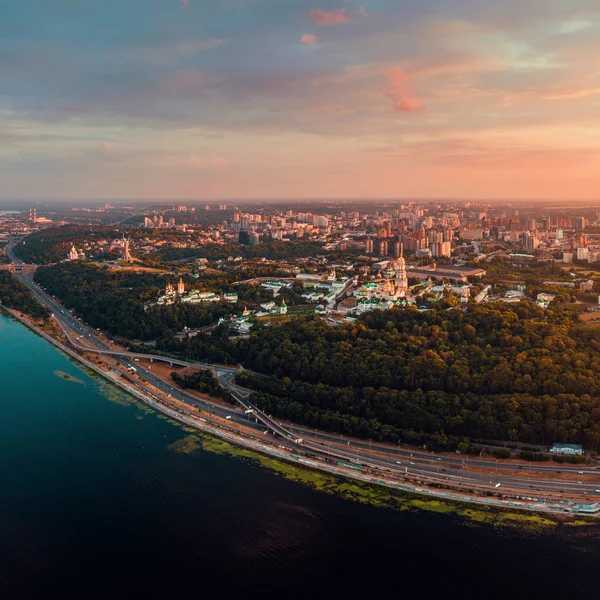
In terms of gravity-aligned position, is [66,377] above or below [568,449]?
below

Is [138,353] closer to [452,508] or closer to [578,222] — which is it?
[452,508]

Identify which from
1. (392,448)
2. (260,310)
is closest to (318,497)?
(392,448)

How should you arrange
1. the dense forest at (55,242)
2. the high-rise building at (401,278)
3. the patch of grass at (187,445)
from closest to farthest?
the patch of grass at (187,445) < the high-rise building at (401,278) < the dense forest at (55,242)

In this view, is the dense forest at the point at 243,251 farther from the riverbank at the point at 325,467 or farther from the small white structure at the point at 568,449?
the small white structure at the point at 568,449

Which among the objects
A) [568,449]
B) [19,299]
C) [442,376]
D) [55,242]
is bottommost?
[568,449]

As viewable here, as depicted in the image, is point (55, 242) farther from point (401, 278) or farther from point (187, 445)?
point (187, 445)

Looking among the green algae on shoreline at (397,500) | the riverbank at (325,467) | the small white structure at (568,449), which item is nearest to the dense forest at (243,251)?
the riverbank at (325,467)

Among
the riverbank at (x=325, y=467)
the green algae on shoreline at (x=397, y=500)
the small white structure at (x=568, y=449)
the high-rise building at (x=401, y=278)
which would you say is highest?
the high-rise building at (x=401, y=278)

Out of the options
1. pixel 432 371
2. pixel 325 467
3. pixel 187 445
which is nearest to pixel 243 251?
pixel 432 371
